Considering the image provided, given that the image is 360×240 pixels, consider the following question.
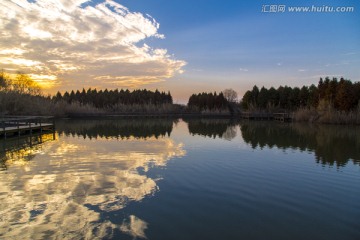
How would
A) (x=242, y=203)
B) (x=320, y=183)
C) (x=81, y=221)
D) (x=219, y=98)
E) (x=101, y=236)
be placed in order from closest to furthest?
(x=101, y=236)
(x=81, y=221)
(x=242, y=203)
(x=320, y=183)
(x=219, y=98)

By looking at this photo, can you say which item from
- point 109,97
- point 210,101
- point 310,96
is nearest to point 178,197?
point 310,96

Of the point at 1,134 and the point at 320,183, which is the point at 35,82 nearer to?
the point at 1,134

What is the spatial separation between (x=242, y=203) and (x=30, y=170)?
250 inches

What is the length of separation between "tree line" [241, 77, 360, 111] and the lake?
87.6 ft

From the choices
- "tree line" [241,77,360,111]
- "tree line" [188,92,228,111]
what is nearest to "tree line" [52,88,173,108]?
"tree line" [188,92,228,111]

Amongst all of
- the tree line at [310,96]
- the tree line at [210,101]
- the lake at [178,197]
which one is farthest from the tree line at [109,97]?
the lake at [178,197]

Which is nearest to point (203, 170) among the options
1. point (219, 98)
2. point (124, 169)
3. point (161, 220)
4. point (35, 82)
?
point (124, 169)

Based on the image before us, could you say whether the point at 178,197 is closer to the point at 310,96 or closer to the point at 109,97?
the point at 310,96

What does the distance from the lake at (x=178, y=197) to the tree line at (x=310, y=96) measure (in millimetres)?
26701

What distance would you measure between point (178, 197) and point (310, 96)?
44.2m

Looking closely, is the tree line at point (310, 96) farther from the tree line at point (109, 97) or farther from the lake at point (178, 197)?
the lake at point (178, 197)

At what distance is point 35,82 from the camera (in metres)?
52.0

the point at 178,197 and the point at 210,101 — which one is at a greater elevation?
the point at 210,101

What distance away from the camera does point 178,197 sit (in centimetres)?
635
